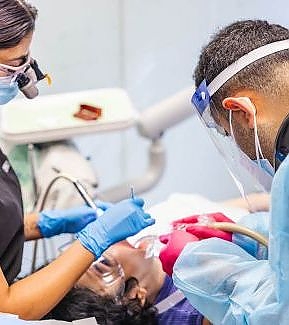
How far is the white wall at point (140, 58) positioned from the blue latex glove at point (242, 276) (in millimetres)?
1175

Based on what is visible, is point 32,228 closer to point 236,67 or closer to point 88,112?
point 88,112

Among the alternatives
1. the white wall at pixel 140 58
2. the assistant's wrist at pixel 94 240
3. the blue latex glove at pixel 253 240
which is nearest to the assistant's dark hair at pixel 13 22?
the assistant's wrist at pixel 94 240

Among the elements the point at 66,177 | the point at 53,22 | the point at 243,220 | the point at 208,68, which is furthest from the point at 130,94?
the point at 208,68

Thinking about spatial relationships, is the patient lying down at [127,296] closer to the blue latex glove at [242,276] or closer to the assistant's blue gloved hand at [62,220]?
the assistant's blue gloved hand at [62,220]

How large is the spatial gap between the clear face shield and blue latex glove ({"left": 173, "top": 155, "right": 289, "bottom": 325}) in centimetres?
16

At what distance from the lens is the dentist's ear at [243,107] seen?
4.61ft

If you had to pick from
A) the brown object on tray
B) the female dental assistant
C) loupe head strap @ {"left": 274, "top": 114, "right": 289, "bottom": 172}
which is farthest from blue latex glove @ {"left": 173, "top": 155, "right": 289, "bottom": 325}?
the brown object on tray

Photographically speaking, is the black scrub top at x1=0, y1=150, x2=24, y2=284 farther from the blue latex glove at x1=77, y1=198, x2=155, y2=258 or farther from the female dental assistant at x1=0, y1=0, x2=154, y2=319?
the blue latex glove at x1=77, y1=198, x2=155, y2=258

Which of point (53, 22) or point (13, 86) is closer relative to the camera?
point (13, 86)

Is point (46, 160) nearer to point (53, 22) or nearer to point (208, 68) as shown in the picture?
point (53, 22)

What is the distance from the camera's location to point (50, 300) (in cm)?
160

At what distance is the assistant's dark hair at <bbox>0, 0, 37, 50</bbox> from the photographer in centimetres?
158

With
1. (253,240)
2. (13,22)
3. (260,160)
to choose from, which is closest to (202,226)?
(253,240)

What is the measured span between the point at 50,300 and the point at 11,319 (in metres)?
0.15
